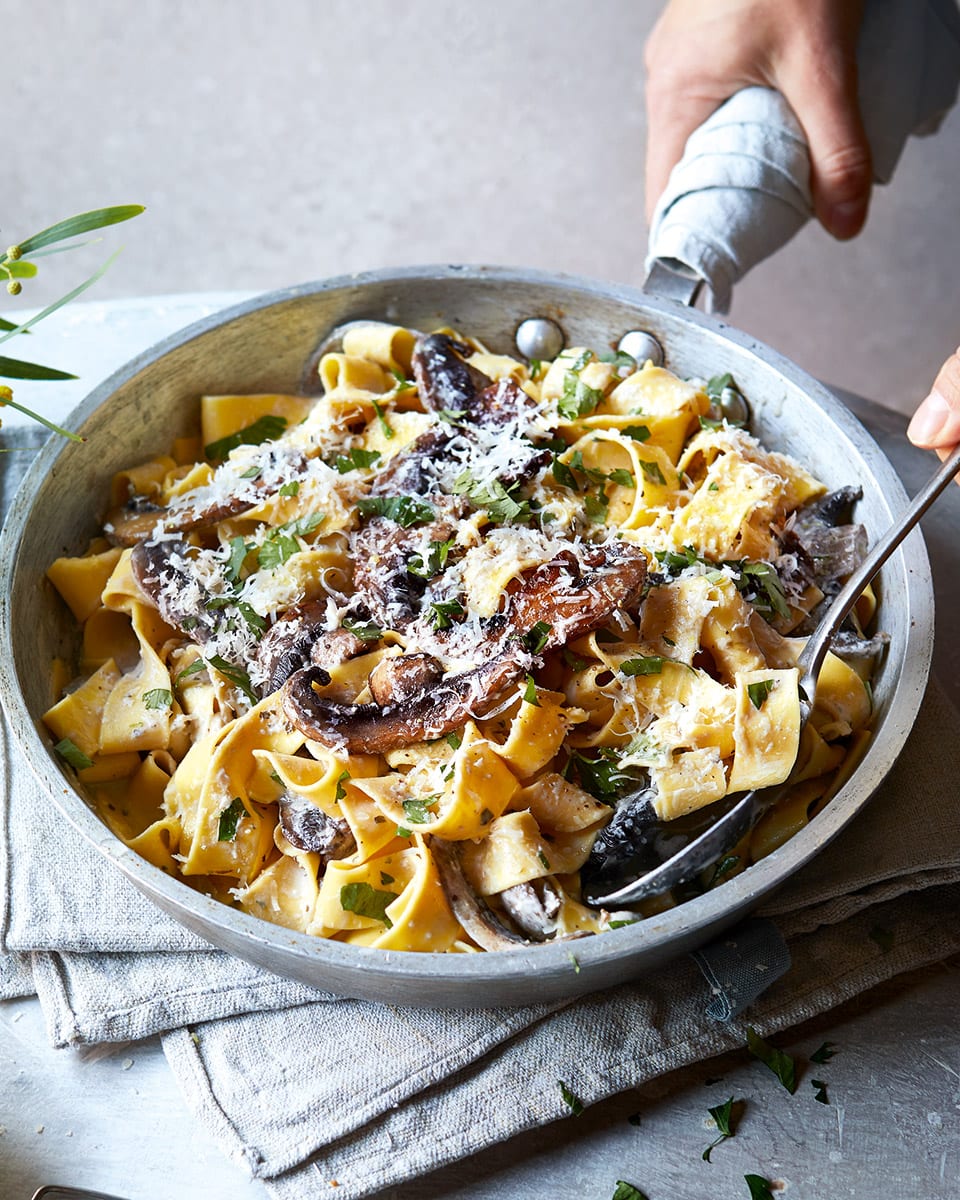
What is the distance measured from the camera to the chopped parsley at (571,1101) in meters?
2.34

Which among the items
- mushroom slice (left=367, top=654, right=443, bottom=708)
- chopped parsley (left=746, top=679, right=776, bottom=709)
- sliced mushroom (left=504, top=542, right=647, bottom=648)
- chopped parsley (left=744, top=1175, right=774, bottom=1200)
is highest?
sliced mushroom (left=504, top=542, right=647, bottom=648)

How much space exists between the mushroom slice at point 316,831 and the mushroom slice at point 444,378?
1126mm

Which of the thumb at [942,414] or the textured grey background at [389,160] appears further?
the textured grey background at [389,160]

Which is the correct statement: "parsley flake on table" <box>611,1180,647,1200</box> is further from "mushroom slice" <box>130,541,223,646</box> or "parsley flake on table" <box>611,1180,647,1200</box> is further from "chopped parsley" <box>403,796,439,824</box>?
"mushroom slice" <box>130,541,223,646</box>

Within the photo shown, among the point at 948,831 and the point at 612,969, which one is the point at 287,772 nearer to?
the point at 612,969

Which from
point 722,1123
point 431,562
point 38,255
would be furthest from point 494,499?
point 722,1123

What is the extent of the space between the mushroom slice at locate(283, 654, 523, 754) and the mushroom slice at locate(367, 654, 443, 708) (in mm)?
13

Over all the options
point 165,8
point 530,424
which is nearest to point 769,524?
point 530,424

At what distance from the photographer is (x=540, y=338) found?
350 cm

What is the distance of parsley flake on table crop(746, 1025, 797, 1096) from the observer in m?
2.44

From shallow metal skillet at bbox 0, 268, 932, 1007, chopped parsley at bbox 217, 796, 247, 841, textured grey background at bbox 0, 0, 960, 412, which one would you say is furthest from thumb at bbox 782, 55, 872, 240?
textured grey background at bbox 0, 0, 960, 412

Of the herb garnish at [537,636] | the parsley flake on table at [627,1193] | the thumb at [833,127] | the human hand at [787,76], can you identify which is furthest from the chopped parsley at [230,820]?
the thumb at [833,127]

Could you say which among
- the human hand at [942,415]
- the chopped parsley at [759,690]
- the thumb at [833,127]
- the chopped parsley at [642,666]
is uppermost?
the thumb at [833,127]

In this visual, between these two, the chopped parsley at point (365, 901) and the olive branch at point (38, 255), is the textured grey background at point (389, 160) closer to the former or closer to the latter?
the olive branch at point (38, 255)
